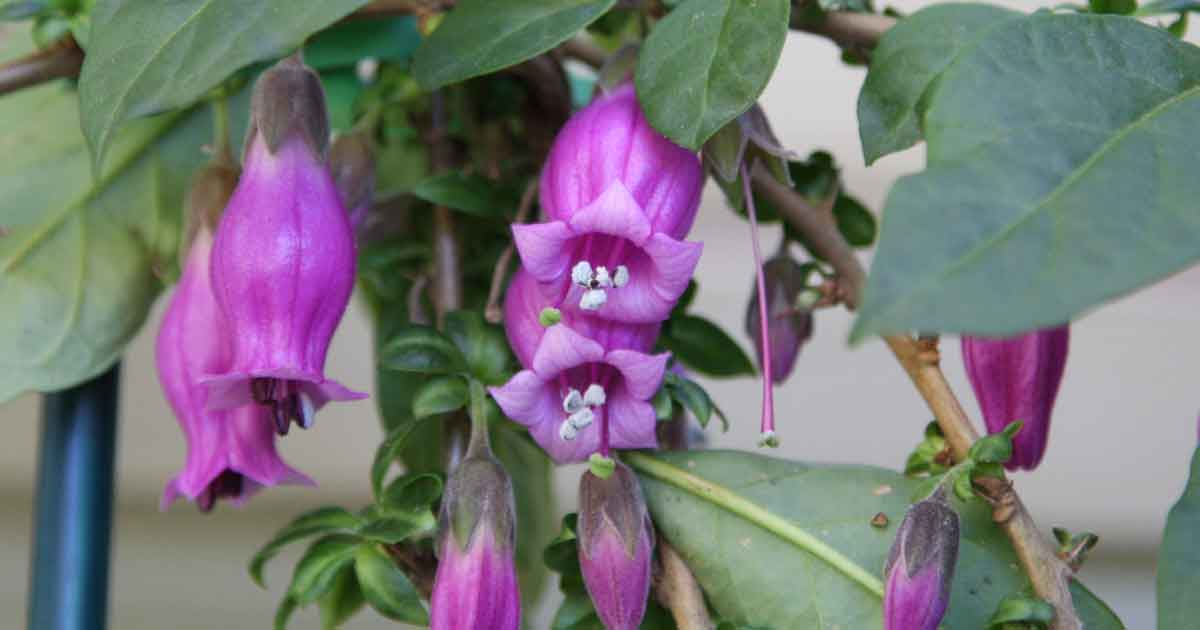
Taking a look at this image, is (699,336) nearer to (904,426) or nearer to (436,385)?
(436,385)

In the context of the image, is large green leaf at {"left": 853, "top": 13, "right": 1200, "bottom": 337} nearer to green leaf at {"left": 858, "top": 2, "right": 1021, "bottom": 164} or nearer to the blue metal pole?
green leaf at {"left": 858, "top": 2, "right": 1021, "bottom": 164}

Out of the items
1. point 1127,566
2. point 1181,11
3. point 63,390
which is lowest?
point 1127,566

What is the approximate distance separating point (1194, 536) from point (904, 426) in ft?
2.31

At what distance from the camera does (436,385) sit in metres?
0.32

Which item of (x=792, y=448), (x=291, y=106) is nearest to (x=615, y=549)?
(x=291, y=106)

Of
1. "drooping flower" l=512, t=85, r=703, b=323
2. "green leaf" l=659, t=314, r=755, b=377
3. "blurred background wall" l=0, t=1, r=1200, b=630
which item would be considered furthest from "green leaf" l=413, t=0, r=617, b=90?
"blurred background wall" l=0, t=1, r=1200, b=630

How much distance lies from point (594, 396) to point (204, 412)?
10cm

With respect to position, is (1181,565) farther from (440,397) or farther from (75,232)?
(75,232)

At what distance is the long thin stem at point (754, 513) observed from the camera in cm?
30

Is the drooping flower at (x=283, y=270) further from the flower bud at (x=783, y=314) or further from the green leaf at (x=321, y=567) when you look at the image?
the flower bud at (x=783, y=314)

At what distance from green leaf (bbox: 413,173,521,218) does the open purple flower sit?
3.2 inches

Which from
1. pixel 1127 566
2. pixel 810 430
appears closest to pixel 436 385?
pixel 810 430

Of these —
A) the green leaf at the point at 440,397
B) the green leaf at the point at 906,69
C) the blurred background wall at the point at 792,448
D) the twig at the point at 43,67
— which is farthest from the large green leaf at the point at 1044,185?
the blurred background wall at the point at 792,448

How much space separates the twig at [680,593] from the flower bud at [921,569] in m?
0.04
